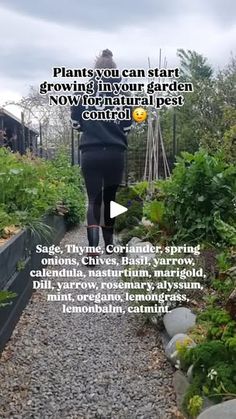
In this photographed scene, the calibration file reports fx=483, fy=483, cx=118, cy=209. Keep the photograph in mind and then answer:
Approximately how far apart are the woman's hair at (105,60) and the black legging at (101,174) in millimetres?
623

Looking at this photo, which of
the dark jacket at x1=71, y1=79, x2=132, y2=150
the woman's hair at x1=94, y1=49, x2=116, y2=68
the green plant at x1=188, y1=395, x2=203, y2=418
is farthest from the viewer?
the dark jacket at x1=71, y1=79, x2=132, y2=150

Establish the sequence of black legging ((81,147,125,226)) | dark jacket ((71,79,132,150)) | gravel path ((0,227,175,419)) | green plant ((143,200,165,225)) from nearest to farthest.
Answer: gravel path ((0,227,175,419)) < dark jacket ((71,79,132,150)) < black legging ((81,147,125,226)) < green plant ((143,200,165,225))

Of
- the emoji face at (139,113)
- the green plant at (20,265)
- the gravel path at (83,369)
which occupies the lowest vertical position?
the gravel path at (83,369)

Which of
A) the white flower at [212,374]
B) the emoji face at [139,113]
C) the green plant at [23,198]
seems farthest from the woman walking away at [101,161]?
the white flower at [212,374]

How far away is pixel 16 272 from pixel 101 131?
0.73 metres

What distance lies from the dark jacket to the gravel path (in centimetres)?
74

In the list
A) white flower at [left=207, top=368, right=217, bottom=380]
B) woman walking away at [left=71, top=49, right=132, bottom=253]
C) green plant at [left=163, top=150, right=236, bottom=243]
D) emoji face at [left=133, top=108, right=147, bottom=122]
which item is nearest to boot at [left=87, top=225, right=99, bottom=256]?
woman walking away at [left=71, top=49, right=132, bottom=253]

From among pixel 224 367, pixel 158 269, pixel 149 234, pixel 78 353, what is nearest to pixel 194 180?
pixel 149 234

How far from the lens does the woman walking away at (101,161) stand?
2.07 m

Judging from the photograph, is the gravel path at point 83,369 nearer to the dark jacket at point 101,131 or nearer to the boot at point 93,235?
the boot at point 93,235

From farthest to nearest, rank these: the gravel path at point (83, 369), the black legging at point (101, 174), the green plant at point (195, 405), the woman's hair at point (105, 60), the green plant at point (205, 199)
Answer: the green plant at point (205, 199) → the black legging at point (101, 174) → the woman's hair at point (105, 60) → the gravel path at point (83, 369) → the green plant at point (195, 405)

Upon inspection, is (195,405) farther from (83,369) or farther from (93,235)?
(93,235)

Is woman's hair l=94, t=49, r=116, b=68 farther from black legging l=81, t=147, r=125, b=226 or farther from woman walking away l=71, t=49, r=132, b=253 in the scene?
black legging l=81, t=147, r=125, b=226

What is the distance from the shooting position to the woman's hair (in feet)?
5.06
